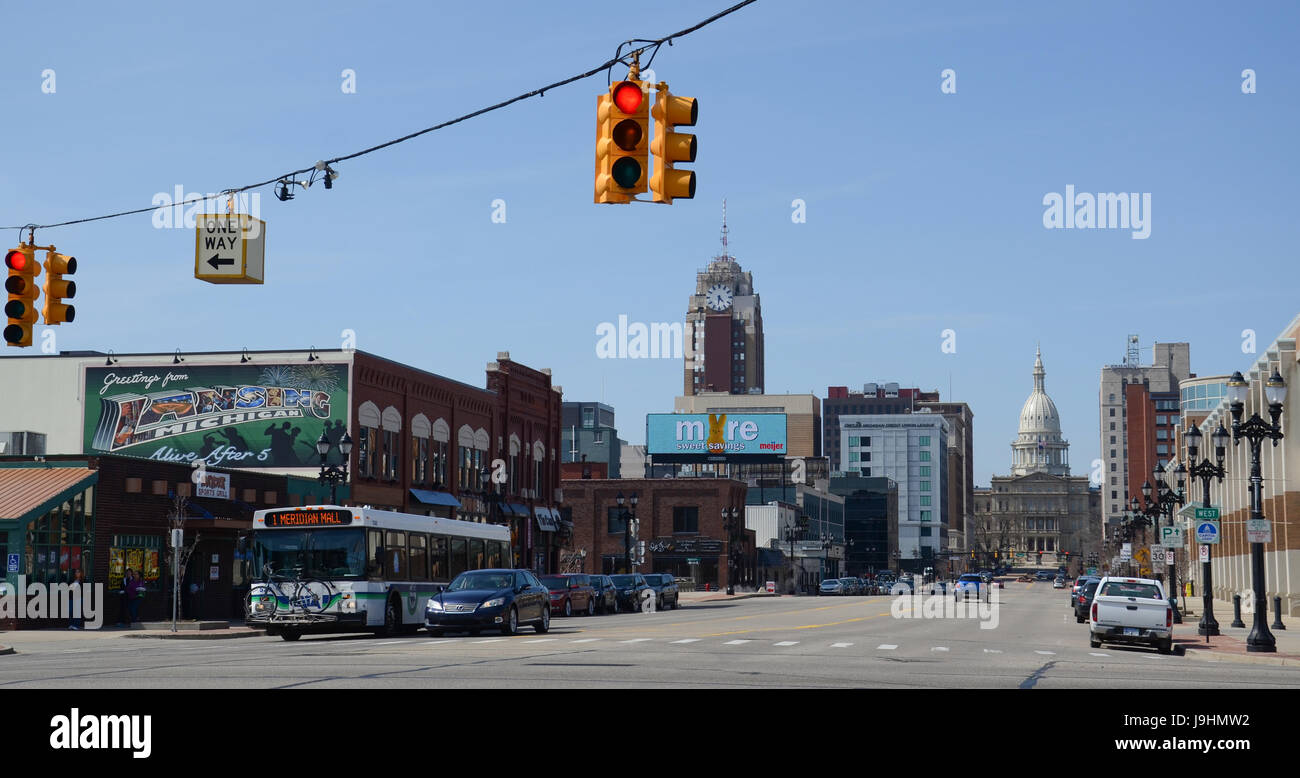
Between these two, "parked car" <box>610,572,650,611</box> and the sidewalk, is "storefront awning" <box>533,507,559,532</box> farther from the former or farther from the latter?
the sidewalk

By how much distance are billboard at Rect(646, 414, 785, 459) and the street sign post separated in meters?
95.5

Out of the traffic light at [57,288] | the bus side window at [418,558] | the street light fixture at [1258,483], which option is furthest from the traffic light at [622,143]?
the bus side window at [418,558]

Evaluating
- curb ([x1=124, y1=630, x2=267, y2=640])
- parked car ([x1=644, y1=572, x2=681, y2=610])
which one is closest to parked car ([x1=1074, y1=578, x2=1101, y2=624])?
parked car ([x1=644, y1=572, x2=681, y2=610])

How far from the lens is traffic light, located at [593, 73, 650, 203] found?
15.0 metres

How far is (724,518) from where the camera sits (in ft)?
354

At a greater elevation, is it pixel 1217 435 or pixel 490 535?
pixel 1217 435

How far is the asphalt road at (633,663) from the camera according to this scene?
725 inches

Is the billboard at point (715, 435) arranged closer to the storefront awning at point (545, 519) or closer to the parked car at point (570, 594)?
the storefront awning at point (545, 519)

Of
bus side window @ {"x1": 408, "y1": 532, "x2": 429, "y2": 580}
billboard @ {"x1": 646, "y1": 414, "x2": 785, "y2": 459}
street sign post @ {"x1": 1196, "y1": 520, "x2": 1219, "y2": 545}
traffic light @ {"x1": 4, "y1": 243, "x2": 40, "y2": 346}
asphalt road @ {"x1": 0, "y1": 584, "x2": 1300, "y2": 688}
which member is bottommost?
asphalt road @ {"x1": 0, "y1": 584, "x2": 1300, "y2": 688}

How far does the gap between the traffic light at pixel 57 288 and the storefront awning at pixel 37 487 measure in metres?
18.2

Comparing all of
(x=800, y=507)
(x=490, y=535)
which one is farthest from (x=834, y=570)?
(x=490, y=535)

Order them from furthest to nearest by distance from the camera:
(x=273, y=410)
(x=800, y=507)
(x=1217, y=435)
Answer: (x=800, y=507) → (x=273, y=410) → (x=1217, y=435)
